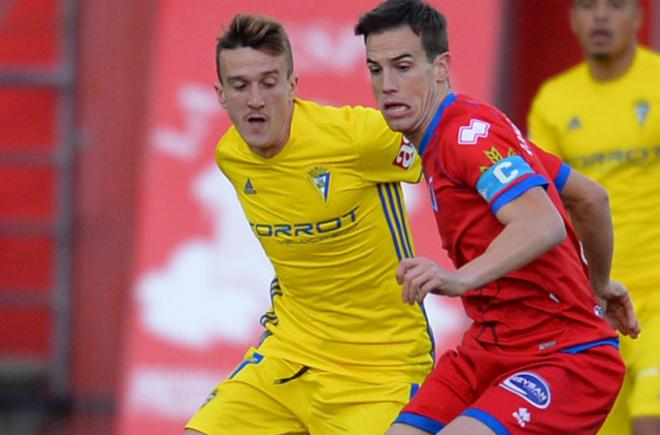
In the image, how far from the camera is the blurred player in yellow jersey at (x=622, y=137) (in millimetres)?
6531

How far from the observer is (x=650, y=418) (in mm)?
6180

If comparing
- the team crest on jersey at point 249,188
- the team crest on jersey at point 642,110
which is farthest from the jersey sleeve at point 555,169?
the team crest on jersey at point 642,110

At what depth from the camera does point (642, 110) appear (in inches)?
268

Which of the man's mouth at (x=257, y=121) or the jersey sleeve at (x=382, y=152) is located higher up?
the man's mouth at (x=257, y=121)

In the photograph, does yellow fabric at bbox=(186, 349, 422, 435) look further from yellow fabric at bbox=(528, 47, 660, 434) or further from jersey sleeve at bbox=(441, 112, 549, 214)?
yellow fabric at bbox=(528, 47, 660, 434)

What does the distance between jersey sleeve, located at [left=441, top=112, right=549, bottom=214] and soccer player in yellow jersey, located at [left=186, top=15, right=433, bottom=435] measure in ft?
2.39

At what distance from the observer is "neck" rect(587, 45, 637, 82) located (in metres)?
6.97

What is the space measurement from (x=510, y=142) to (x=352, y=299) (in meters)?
1.06

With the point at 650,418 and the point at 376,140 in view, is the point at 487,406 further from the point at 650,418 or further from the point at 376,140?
the point at 650,418

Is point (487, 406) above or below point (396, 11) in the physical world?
below

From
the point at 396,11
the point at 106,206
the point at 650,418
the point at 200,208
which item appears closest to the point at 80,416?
the point at 106,206

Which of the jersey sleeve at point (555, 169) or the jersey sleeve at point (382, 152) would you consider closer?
the jersey sleeve at point (555, 169)

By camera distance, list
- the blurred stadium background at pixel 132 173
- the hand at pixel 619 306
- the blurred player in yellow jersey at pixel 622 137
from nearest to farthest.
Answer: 1. the hand at pixel 619 306
2. the blurred player in yellow jersey at pixel 622 137
3. the blurred stadium background at pixel 132 173

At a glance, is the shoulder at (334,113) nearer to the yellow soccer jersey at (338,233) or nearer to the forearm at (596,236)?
the yellow soccer jersey at (338,233)
